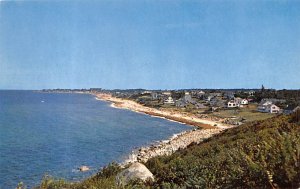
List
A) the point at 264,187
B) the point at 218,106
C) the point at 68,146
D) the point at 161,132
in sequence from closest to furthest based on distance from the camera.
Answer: the point at 264,187
the point at 68,146
the point at 161,132
the point at 218,106

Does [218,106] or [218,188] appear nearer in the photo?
[218,188]

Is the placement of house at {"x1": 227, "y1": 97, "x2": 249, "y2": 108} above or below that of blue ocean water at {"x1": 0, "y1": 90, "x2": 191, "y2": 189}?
above

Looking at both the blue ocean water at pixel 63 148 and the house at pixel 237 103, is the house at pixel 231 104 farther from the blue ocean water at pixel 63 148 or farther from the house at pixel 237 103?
the blue ocean water at pixel 63 148

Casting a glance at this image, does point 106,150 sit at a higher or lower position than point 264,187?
lower

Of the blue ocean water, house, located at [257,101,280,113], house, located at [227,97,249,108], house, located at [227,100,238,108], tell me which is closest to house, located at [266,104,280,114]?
house, located at [257,101,280,113]

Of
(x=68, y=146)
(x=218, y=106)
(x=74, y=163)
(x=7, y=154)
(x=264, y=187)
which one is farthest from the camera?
(x=218, y=106)

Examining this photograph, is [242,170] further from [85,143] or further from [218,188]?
[85,143]

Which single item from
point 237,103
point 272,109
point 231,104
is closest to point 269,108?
point 272,109

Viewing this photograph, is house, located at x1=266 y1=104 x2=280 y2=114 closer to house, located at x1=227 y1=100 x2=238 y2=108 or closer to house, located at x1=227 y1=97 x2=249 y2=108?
house, located at x1=227 y1=97 x2=249 y2=108

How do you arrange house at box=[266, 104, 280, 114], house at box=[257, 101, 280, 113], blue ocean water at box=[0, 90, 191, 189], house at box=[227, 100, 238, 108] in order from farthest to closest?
house at box=[227, 100, 238, 108]
house at box=[257, 101, 280, 113]
house at box=[266, 104, 280, 114]
blue ocean water at box=[0, 90, 191, 189]

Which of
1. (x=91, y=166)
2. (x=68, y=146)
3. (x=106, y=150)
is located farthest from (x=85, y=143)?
(x=91, y=166)

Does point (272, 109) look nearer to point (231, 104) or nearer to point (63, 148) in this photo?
point (231, 104)
